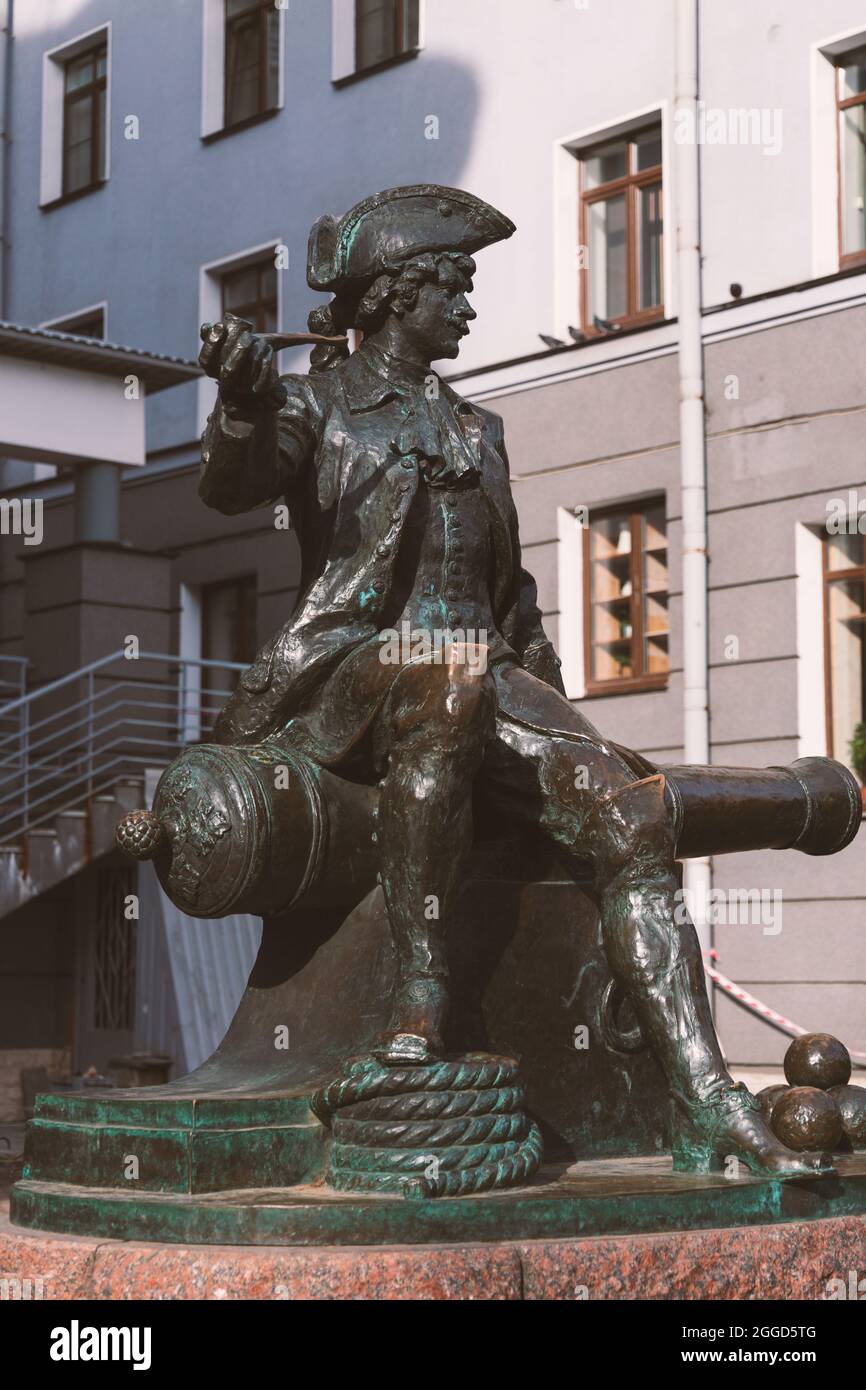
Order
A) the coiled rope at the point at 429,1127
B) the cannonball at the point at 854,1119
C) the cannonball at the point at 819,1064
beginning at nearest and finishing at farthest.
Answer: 1. the coiled rope at the point at 429,1127
2. the cannonball at the point at 854,1119
3. the cannonball at the point at 819,1064

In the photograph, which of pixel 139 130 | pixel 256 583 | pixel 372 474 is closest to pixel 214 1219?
pixel 372 474

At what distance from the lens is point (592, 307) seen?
15844 mm

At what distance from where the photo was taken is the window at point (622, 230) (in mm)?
15398

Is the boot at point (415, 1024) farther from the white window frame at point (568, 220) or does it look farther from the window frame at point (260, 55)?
the window frame at point (260, 55)

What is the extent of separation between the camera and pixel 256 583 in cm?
1850

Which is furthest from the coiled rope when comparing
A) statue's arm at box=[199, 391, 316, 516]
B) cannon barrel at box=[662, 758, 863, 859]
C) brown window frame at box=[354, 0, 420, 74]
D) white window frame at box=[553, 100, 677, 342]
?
brown window frame at box=[354, 0, 420, 74]

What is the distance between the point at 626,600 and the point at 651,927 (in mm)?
10682

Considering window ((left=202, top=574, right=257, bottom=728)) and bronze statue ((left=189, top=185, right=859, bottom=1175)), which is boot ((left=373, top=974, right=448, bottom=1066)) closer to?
bronze statue ((left=189, top=185, right=859, bottom=1175))

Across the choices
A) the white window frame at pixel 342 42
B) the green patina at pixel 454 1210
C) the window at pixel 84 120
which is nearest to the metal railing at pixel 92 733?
the white window frame at pixel 342 42

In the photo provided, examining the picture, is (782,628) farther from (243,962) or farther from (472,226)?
(472,226)

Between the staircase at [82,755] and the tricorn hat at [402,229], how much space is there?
8.07 m

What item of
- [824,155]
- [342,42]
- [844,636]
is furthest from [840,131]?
[342,42]

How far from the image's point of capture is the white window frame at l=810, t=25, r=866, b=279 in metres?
14.0

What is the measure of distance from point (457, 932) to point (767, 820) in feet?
2.99
